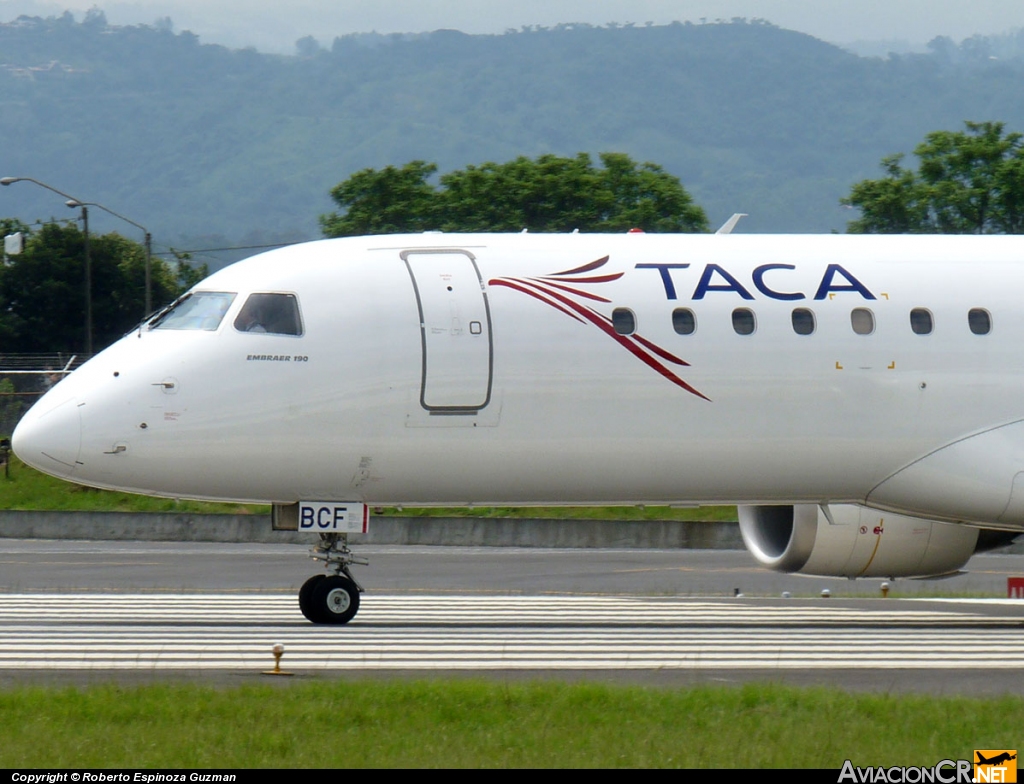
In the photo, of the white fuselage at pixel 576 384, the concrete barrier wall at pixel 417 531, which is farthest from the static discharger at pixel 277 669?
the concrete barrier wall at pixel 417 531

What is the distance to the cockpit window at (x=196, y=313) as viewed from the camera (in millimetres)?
16438

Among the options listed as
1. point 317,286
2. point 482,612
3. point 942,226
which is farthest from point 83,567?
point 942,226

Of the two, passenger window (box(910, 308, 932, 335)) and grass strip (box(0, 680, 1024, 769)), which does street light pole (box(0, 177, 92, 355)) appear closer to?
passenger window (box(910, 308, 932, 335))

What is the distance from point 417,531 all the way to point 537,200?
147 ft

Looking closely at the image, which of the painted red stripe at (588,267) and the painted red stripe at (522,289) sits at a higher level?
the painted red stripe at (588,267)

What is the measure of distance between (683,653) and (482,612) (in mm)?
5291

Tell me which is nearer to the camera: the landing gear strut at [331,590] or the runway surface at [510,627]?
the runway surface at [510,627]

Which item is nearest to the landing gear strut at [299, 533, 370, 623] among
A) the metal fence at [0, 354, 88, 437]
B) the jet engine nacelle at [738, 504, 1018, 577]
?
the jet engine nacelle at [738, 504, 1018, 577]

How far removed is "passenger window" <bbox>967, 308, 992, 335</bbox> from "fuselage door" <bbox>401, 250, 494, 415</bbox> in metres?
5.50

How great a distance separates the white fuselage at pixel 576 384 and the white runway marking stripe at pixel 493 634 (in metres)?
1.49

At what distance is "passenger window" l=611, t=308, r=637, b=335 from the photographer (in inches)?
666

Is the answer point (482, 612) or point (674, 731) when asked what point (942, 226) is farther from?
point (674, 731)

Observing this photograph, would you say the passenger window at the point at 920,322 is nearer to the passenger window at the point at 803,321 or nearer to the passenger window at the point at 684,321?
the passenger window at the point at 803,321

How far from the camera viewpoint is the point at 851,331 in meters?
17.4
